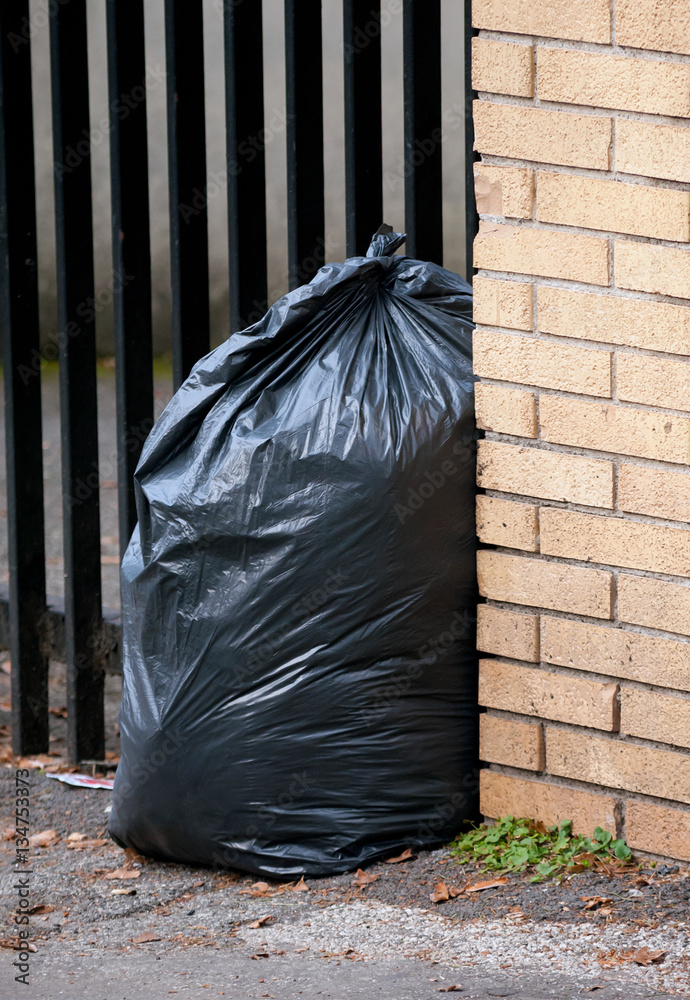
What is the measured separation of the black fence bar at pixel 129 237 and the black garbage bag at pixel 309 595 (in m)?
0.65

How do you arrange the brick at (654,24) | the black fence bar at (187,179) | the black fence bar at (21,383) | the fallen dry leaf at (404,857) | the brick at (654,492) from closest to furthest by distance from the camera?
the brick at (654,24)
the brick at (654,492)
the fallen dry leaf at (404,857)
the black fence bar at (187,179)
the black fence bar at (21,383)

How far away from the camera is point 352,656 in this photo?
2248mm

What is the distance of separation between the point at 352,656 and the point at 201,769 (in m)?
0.36

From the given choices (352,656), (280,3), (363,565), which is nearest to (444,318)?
(363,565)

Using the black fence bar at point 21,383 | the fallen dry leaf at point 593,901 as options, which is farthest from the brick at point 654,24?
the black fence bar at point 21,383

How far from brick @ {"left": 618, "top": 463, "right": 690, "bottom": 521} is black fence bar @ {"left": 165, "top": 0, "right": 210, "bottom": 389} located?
3.95ft

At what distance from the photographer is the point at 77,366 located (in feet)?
10.2

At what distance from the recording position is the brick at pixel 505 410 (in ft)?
7.38

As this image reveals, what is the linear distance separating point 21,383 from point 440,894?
1.77m

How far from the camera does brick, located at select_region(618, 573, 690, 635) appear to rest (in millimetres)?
2107

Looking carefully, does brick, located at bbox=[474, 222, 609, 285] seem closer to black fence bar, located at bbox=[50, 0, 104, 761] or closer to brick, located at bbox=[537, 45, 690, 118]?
brick, located at bbox=[537, 45, 690, 118]

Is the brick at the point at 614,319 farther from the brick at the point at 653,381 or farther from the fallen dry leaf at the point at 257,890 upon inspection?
the fallen dry leaf at the point at 257,890

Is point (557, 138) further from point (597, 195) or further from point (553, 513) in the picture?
point (553, 513)

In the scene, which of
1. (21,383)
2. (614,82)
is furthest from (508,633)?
(21,383)
